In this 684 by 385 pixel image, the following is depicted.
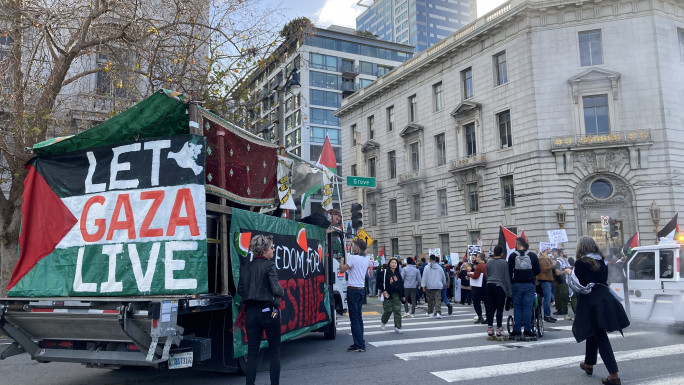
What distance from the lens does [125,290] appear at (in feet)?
20.5

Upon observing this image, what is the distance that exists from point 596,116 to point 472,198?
371 inches

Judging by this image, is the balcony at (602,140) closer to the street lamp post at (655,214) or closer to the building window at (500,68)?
the street lamp post at (655,214)

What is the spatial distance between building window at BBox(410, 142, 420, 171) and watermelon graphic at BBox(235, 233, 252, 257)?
35122 mm

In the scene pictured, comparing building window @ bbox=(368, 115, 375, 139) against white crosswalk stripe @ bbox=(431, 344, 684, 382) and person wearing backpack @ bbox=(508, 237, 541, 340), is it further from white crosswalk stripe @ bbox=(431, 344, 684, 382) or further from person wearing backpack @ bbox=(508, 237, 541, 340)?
white crosswalk stripe @ bbox=(431, 344, 684, 382)

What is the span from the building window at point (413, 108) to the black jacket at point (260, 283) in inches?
1457

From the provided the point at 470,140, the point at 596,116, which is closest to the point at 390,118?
the point at 470,140

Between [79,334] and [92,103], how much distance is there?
9.97m

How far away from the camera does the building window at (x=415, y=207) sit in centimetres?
4125

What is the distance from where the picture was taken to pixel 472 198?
35.7 metres

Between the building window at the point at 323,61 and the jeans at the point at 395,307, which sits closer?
the jeans at the point at 395,307

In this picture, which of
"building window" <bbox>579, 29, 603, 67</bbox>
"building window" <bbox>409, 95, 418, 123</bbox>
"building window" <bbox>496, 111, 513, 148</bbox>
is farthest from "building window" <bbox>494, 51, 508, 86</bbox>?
"building window" <bbox>409, 95, 418, 123</bbox>

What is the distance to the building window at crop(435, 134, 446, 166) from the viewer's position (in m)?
38.6

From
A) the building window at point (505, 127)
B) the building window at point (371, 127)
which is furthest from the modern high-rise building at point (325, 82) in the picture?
the building window at point (505, 127)

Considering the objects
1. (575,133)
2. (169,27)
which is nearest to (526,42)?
(575,133)
